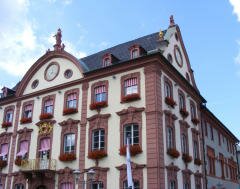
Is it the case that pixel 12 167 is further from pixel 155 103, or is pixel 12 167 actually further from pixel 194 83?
pixel 194 83

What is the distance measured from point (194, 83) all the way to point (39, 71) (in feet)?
51.7

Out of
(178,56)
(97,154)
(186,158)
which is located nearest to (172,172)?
(186,158)

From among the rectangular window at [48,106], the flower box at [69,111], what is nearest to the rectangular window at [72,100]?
the flower box at [69,111]

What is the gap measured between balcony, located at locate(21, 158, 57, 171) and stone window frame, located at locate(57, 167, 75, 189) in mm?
789

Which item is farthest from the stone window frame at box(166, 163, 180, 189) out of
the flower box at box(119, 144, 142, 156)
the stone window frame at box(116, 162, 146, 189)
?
the flower box at box(119, 144, 142, 156)

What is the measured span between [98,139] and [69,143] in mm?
3141

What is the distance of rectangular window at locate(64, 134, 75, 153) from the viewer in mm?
28009

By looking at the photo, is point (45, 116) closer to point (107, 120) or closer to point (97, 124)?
point (97, 124)

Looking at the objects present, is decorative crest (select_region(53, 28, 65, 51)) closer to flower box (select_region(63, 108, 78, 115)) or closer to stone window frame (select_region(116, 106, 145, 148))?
flower box (select_region(63, 108, 78, 115))

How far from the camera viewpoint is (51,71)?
32500mm

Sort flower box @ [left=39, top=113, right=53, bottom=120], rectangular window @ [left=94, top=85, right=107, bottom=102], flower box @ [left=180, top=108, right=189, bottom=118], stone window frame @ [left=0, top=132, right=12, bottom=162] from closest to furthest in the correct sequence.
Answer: rectangular window @ [left=94, top=85, right=107, bottom=102], flower box @ [left=180, top=108, right=189, bottom=118], flower box @ [left=39, top=113, right=53, bottom=120], stone window frame @ [left=0, top=132, right=12, bottom=162]

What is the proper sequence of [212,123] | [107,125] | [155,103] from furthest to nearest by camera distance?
[212,123]
[107,125]
[155,103]

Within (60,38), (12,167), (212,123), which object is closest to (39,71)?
(60,38)

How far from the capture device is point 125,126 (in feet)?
83.7
